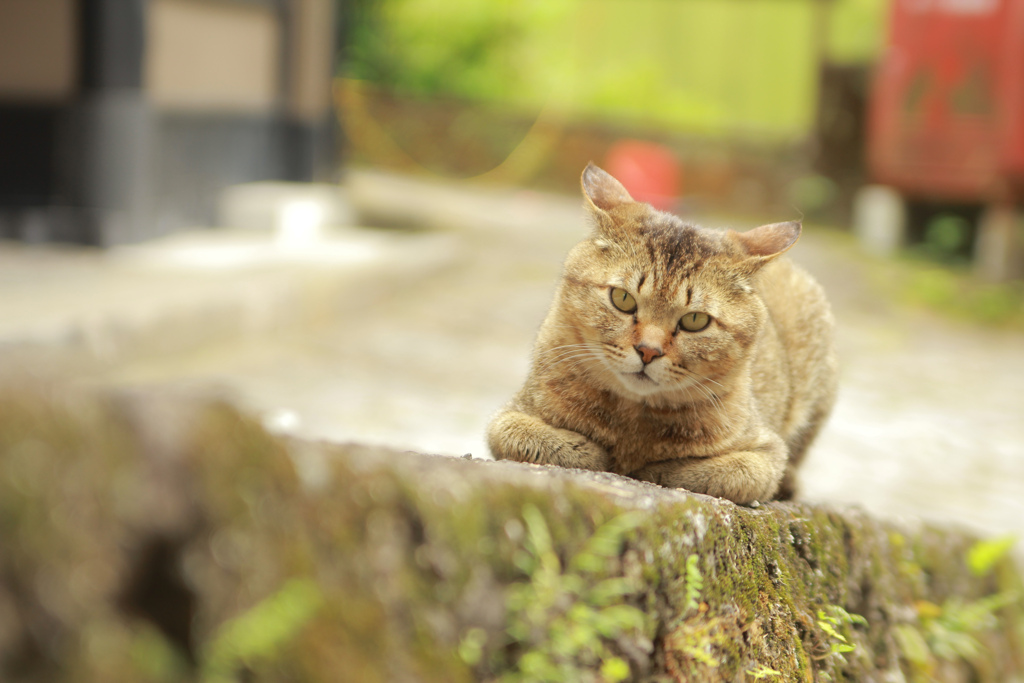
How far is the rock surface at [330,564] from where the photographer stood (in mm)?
997

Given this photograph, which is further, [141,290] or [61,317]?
[141,290]

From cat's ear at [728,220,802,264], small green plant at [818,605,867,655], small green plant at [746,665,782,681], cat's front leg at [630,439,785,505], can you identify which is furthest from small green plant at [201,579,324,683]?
cat's ear at [728,220,802,264]

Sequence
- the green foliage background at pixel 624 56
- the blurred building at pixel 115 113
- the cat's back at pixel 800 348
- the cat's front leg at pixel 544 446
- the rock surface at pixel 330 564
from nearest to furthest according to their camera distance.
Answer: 1. the rock surface at pixel 330 564
2. the cat's front leg at pixel 544 446
3. the cat's back at pixel 800 348
4. the blurred building at pixel 115 113
5. the green foliage background at pixel 624 56

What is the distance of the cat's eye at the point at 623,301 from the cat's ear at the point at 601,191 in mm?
246

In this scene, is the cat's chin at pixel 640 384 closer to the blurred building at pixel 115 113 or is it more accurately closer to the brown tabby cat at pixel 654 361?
the brown tabby cat at pixel 654 361

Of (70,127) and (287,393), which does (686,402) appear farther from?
(70,127)

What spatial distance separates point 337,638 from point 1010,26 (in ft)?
32.0

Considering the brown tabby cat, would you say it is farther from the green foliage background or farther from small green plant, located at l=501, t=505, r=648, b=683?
the green foliage background

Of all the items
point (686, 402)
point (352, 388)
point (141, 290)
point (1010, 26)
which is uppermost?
point (1010, 26)

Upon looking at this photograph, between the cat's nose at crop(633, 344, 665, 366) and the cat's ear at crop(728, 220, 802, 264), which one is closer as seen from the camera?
the cat's nose at crop(633, 344, 665, 366)

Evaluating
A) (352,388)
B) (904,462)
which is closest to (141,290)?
(352,388)

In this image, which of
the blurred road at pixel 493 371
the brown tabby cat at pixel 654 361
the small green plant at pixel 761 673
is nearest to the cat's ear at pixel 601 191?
the brown tabby cat at pixel 654 361

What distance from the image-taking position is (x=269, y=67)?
9.78 metres

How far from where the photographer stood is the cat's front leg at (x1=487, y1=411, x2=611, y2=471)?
2.16 m
